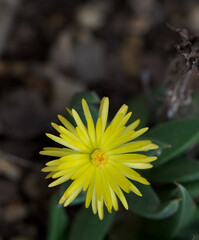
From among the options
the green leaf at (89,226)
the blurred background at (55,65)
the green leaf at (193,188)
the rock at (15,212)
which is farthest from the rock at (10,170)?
the green leaf at (193,188)

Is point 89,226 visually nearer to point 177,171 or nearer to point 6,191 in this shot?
point 177,171

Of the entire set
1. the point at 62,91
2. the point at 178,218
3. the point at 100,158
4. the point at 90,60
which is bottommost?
the point at 178,218

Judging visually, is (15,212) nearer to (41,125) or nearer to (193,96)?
(41,125)

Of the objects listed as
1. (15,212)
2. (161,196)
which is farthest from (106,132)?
(15,212)

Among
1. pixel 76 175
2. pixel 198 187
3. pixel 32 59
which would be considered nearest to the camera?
pixel 76 175

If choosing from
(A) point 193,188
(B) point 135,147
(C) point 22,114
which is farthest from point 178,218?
(C) point 22,114

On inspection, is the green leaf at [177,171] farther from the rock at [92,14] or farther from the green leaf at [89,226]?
the rock at [92,14]

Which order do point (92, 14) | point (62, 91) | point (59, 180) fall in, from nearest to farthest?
point (59, 180)
point (62, 91)
point (92, 14)

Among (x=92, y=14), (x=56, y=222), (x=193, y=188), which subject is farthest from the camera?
(x=92, y=14)
